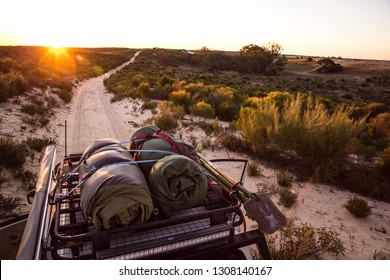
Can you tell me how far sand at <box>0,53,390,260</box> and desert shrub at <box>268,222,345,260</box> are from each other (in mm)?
149

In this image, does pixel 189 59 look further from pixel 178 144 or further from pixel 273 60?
pixel 178 144

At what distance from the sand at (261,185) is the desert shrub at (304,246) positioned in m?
0.15

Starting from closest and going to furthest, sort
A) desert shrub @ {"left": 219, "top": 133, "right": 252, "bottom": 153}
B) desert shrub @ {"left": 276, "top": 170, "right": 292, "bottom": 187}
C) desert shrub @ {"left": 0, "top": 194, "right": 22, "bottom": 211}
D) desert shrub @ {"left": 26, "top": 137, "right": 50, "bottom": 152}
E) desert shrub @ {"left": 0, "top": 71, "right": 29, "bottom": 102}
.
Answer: desert shrub @ {"left": 0, "top": 194, "right": 22, "bottom": 211}
desert shrub @ {"left": 276, "top": 170, "right": 292, "bottom": 187}
desert shrub @ {"left": 26, "top": 137, "right": 50, "bottom": 152}
desert shrub @ {"left": 219, "top": 133, "right": 252, "bottom": 153}
desert shrub @ {"left": 0, "top": 71, "right": 29, "bottom": 102}

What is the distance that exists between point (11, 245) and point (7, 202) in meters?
1.26

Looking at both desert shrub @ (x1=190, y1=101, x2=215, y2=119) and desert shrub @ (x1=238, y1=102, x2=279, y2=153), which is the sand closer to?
desert shrub @ (x1=238, y1=102, x2=279, y2=153)

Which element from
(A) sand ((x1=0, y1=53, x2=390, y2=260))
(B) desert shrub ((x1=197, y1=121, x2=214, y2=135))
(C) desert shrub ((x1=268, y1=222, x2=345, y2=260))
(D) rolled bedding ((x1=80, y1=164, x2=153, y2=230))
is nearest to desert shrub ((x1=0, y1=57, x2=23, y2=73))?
(A) sand ((x1=0, y1=53, x2=390, y2=260))


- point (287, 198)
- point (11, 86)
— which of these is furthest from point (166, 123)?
point (11, 86)

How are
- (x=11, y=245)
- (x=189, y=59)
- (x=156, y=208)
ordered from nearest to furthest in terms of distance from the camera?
(x=156, y=208), (x=11, y=245), (x=189, y=59)

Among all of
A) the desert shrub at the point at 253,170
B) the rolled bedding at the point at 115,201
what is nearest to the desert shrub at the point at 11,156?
the rolled bedding at the point at 115,201

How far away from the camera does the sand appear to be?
4258mm

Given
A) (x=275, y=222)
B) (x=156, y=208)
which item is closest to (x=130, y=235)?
(x=156, y=208)

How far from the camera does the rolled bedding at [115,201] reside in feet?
5.49

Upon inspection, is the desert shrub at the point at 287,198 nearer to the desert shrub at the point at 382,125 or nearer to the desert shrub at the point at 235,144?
the desert shrub at the point at 235,144

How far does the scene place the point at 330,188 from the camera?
5824 millimetres
